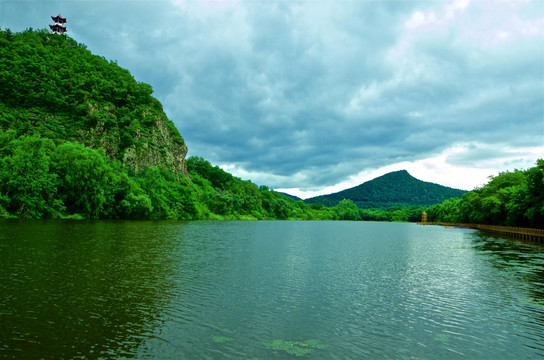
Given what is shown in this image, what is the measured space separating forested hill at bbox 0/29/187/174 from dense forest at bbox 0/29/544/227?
0.39 metres

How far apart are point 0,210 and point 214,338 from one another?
8335 cm

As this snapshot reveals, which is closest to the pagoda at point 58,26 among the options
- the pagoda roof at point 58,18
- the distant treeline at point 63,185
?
the pagoda roof at point 58,18

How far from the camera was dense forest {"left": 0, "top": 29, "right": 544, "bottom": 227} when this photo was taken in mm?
78188

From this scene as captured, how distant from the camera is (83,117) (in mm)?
123375

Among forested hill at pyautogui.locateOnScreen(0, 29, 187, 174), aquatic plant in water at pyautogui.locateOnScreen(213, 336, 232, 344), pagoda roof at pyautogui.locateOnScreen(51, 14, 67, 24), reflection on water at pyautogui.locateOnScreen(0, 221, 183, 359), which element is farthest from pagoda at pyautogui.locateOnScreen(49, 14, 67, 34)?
aquatic plant in water at pyautogui.locateOnScreen(213, 336, 232, 344)

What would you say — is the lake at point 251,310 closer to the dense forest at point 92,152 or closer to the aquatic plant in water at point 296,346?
the aquatic plant in water at point 296,346

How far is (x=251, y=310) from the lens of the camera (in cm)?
1712

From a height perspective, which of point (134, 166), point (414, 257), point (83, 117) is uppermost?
point (83, 117)

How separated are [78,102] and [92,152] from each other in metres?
52.6

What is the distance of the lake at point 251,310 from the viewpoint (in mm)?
12336

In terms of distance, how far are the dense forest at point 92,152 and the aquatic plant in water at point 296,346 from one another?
80.2m

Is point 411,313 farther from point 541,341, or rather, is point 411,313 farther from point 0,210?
point 0,210

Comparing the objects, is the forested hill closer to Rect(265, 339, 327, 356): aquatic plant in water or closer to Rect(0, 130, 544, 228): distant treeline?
Rect(0, 130, 544, 228): distant treeline

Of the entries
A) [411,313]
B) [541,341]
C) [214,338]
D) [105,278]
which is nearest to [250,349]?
[214,338]
